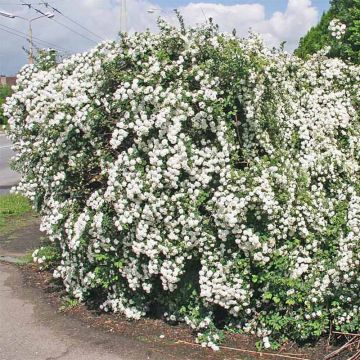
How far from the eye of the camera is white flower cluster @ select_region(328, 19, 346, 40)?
6.83 metres

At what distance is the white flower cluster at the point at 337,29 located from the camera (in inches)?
269

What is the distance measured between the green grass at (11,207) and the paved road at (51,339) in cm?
420

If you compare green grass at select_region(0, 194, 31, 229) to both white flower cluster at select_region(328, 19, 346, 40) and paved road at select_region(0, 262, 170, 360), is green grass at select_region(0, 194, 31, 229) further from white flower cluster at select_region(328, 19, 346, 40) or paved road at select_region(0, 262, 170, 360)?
white flower cluster at select_region(328, 19, 346, 40)

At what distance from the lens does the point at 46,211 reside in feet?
19.5

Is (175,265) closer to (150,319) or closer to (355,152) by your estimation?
(150,319)

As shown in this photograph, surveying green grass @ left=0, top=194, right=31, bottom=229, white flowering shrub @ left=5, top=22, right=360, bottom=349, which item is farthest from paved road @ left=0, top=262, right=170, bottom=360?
green grass @ left=0, top=194, right=31, bottom=229

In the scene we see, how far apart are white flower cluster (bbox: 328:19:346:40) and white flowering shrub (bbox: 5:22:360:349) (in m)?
1.61

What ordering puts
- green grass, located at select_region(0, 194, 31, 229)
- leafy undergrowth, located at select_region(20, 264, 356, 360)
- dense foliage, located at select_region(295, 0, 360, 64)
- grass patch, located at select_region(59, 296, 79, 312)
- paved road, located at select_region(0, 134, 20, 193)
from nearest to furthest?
1. leafy undergrowth, located at select_region(20, 264, 356, 360)
2. grass patch, located at select_region(59, 296, 79, 312)
3. dense foliage, located at select_region(295, 0, 360, 64)
4. green grass, located at select_region(0, 194, 31, 229)
5. paved road, located at select_region(0, 134, 20, 193)

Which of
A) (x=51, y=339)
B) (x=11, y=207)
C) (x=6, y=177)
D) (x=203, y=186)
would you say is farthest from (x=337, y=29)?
(x=6, y=177)

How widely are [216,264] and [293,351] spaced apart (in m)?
0.94

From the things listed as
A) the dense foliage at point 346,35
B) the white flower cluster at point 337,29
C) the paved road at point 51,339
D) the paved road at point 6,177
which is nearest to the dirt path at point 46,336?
the paved road at point 51,339

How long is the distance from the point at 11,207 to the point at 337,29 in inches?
275

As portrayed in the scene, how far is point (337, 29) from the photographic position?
686 cm

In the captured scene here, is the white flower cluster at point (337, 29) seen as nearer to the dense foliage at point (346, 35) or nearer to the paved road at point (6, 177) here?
the dense foliage at point (346, 35)
